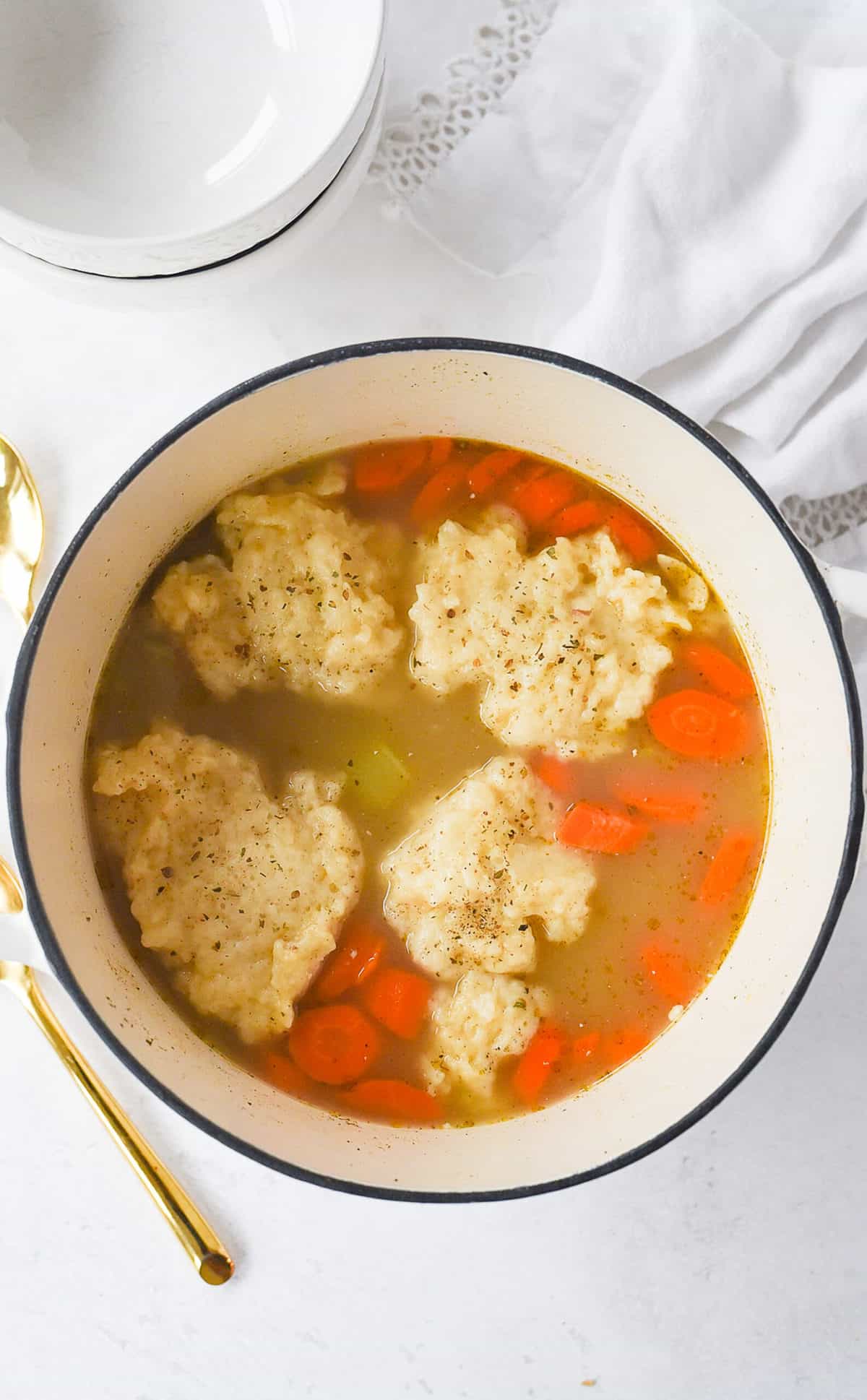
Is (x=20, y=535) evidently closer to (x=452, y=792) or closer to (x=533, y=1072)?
(x=452, y=792)

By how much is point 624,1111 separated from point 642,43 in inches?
68.9

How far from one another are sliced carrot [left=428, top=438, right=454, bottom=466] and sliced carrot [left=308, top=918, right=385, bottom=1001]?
30.9 inches

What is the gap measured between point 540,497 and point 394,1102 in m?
1.05

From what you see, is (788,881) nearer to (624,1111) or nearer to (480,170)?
(624,1111)

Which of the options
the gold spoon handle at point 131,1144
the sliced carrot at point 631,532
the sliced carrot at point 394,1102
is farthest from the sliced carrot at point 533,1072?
the sliced carrot at point 631,532

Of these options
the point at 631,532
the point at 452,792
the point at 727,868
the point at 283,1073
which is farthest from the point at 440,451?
the point at 283,1073

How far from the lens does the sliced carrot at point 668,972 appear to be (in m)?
1.95

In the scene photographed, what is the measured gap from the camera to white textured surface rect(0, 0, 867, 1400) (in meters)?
2.02

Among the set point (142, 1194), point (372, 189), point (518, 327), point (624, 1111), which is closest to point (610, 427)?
point (518, 327)

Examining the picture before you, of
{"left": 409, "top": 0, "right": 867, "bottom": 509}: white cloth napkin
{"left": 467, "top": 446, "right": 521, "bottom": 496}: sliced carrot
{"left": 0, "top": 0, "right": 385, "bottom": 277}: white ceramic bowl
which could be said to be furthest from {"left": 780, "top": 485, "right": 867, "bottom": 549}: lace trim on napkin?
{"left": 0, "top": 0, "right": 385, "bottom": 277}: white ceramic bowl

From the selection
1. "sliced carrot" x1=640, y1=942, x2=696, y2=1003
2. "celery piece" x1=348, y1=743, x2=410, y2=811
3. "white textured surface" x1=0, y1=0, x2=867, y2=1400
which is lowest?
"white textured surface" x1=0, y1=0, x2=867, y2=1400

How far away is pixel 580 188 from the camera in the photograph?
1.96 m

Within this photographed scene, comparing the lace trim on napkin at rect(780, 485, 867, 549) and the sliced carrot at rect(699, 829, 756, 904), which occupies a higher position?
the lace trim on napkin at rect(780, 485, 867, 549)

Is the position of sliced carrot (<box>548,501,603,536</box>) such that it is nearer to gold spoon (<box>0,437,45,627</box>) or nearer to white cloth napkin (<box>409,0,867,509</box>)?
white cloth napkin (<box>409,0,867,509</box>)
